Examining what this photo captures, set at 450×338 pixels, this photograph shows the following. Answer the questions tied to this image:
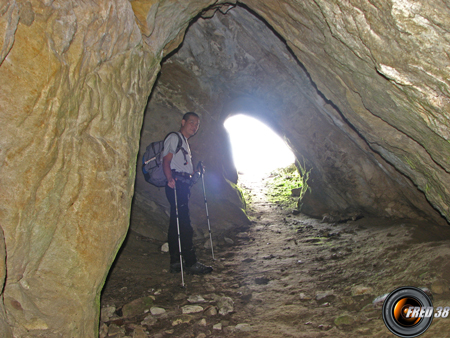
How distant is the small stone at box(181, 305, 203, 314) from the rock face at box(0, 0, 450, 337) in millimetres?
1151

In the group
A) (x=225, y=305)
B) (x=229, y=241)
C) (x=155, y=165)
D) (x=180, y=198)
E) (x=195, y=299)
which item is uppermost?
(x=155, y=165)

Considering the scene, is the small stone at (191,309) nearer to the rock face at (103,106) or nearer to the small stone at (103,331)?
the small stone at (103,331)

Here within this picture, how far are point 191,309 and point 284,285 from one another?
161cm

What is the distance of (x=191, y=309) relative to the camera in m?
3.73

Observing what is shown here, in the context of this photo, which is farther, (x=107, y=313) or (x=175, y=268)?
(x=175, y=268)

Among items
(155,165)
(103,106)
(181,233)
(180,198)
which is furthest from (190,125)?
(103,106)

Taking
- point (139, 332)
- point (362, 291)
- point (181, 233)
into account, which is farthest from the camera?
point (181, 233)

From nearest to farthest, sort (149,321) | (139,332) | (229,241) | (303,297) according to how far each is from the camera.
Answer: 1. (139,332)
2. (149,321)
3. (303,297)
4. (229,241)

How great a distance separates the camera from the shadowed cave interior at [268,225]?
11.6 feet

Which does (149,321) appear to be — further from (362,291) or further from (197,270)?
(362,291)

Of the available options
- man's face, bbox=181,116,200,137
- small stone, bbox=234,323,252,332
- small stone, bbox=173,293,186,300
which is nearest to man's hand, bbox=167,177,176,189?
man's face, bbox=181,116,200,137

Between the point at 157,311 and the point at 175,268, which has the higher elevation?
the point at 175,268

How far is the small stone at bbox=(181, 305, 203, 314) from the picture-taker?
368cm

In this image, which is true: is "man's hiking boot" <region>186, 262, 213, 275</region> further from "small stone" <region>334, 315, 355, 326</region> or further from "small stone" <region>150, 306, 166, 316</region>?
"small stone" <region>334, 315, 355, 326</region>
